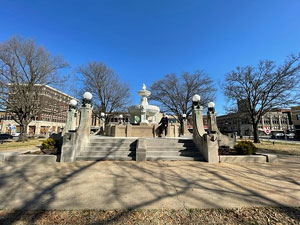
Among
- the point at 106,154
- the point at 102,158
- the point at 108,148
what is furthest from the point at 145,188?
the point at 108,148

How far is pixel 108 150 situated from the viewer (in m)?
7.07

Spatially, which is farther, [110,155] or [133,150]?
[133,150]

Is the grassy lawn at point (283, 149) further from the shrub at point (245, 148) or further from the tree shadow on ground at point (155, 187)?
the tree shadow on ground at point (155, 187)

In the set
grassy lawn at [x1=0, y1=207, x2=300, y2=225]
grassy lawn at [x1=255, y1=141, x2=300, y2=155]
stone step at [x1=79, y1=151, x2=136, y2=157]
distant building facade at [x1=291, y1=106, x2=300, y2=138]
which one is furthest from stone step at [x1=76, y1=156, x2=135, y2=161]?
distant building facade at [x1=291, y1=106, x2=300, y2=138]

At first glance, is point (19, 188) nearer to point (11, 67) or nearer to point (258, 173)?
point (258, 173)

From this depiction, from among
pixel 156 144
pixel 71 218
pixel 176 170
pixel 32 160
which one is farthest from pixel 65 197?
pixel 156 144

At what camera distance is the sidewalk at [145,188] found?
9.08ft

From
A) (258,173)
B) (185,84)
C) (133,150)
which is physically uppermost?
(185,84)

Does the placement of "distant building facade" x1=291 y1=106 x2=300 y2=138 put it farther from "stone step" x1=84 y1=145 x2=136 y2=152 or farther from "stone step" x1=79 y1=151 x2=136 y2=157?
"stone step" x1=79 y1=151 x2=136 y2=157

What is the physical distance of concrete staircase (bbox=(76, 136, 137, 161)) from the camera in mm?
6422

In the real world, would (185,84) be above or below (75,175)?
above

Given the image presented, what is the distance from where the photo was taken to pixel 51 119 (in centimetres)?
4869

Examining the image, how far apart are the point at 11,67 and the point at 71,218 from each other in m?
21.7

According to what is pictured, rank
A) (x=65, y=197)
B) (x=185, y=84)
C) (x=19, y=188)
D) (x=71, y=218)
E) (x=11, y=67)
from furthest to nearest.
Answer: (x=185, y=84) < (x=11, y=67) < (x=19, y=188) < (x=65, y=197) < (x=71, y=218)
